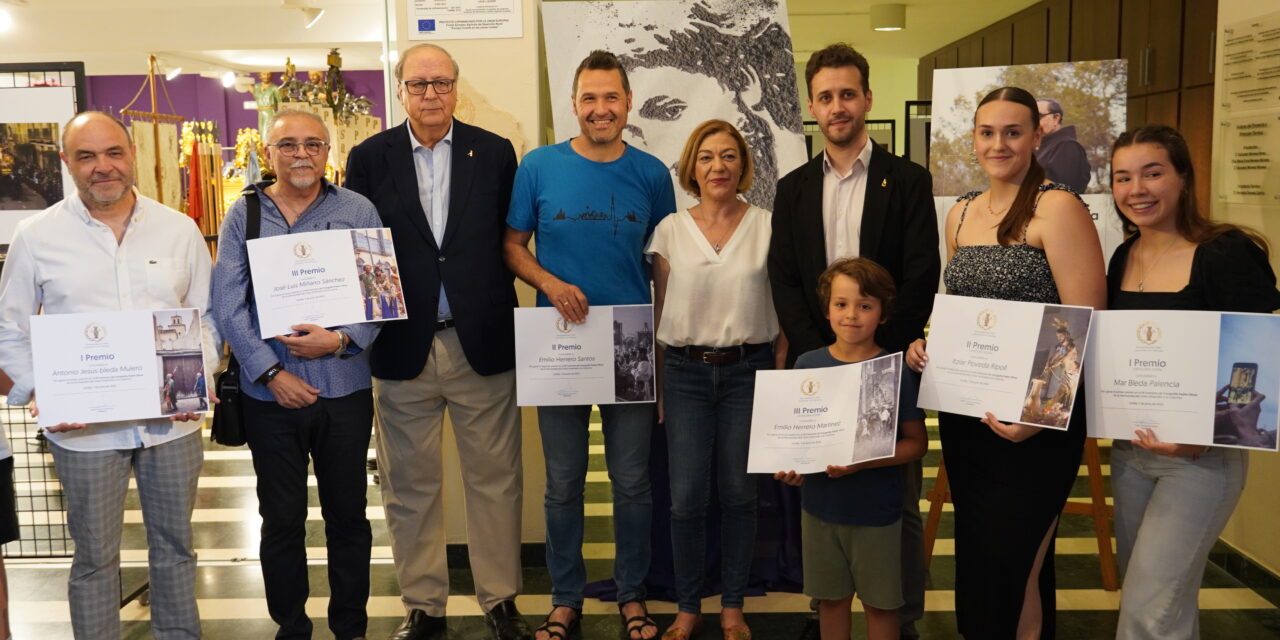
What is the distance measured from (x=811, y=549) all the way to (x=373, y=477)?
3.56 meters

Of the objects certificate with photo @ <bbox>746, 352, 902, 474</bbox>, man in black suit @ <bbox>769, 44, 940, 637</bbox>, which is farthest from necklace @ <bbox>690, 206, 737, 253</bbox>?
certificate with photo @ <bbox>746, 352, 902, 474</bbox>

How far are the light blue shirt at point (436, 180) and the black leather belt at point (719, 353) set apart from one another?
0.80m

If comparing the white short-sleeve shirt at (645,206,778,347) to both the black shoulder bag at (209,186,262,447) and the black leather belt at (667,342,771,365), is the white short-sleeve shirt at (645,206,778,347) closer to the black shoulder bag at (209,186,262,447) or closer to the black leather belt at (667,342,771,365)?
the black leather belt at (667,342,771,365)

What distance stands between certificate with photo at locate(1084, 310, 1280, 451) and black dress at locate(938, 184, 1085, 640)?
0.14 m

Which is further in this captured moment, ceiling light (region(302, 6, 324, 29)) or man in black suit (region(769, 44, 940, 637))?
ceiling light (region(302, 6, 324, 29))

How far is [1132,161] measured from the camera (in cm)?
241

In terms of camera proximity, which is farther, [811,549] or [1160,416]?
[811,549]

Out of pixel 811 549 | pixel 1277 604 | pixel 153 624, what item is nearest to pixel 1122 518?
pixel 811 549

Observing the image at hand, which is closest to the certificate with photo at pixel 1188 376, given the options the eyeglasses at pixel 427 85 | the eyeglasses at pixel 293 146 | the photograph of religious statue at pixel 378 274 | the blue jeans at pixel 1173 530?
the blue jeans at pixel 1173 530

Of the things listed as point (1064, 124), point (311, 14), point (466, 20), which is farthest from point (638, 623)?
point (311, 14)

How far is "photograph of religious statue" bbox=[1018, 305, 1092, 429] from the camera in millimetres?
2379

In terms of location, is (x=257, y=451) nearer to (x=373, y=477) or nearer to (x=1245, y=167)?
(x=373, y=477)

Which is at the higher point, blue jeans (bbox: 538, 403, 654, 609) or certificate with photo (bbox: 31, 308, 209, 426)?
certificate with photo (bbox: 31, 308, 209, 426)

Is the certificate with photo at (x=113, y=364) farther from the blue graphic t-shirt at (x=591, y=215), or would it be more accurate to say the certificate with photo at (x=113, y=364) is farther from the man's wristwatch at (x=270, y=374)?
the blue graphic t-shirt at (x=591, y=215)
